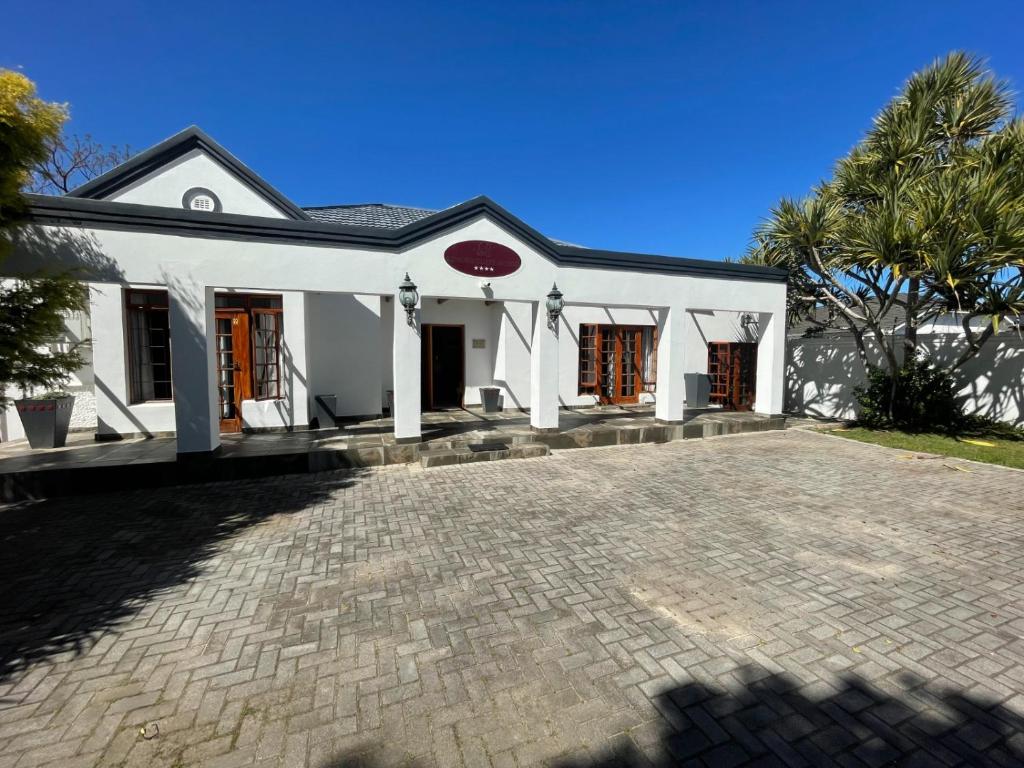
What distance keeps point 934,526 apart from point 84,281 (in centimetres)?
1062

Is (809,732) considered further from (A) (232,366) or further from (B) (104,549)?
(A) (232,366)

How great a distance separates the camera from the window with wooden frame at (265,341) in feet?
29.8

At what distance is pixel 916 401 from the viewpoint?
10.4 m

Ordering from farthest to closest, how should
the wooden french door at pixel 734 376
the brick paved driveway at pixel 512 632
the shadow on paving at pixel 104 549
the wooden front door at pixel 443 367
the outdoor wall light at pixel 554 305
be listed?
the wooden french door at pixel 734 376
the wooden front door at pixel 443 367
the outdoor wall light at pixel 554 305
the shadow on paving at pixel 104 549
the brick paved driveway at pixel 512 632

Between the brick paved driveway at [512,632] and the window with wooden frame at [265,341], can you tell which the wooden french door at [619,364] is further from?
the window with wooden frame at [265,341]

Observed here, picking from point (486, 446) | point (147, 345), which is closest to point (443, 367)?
point (486, 446)

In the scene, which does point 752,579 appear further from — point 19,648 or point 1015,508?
point 19,648

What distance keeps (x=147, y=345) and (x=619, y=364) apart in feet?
36.5

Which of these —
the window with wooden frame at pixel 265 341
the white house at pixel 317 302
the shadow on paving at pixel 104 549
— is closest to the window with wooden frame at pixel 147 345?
the white house at pixel 317 302

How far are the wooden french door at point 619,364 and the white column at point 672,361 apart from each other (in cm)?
342

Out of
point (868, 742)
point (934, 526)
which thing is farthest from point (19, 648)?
point (934, 526)

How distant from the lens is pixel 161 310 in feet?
28.5

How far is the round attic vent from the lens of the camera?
955cm

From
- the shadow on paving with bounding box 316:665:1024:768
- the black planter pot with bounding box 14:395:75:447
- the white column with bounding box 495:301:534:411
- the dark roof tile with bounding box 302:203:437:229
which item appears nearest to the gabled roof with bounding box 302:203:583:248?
the dark roof tile with bounding box 302:203:437:229
